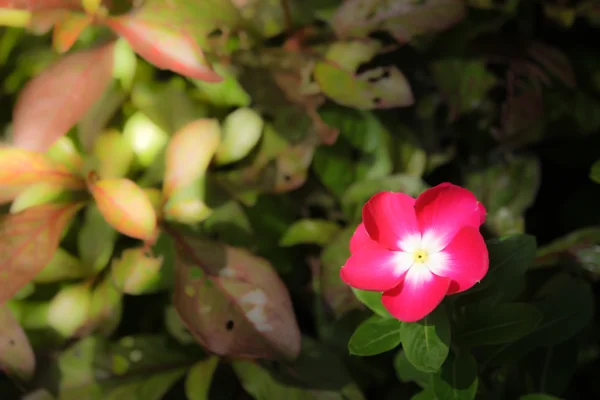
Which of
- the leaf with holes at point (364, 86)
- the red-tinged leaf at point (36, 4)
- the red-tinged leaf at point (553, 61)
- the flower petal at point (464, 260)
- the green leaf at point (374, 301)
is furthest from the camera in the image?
the red-tinged leaf at point (553, 61)

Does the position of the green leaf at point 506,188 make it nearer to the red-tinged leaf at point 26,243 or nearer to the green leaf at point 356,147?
the green leaf at point 356,147

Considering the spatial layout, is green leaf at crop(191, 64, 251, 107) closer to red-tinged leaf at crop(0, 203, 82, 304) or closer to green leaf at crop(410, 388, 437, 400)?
red-tinged leaf at crop(0, 203, 82, 304)

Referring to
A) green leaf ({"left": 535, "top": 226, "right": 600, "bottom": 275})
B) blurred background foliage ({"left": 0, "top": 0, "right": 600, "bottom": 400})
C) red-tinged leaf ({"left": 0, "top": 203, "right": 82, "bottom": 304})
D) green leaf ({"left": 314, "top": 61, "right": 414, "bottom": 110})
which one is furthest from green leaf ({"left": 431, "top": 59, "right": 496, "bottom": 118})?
red-tinged leaf ({"left": 0, "top": 203, "right": 82, "bottom": 304})

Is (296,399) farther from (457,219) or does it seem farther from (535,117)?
(535,117)

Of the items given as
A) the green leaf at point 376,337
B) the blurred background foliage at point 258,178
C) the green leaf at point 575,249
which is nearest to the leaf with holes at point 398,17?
the blurred background foliage at point 258,178

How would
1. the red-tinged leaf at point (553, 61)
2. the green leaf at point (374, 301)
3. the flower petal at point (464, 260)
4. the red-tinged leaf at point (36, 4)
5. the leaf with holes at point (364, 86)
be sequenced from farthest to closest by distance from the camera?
the red-tinged leaf at point (553, 61) < the leaf with holes at point (364, 86) < the red-tinged leaf at point (36, 4) < the green leaf at point (374, 301) < the flower petal at point (464, 260)

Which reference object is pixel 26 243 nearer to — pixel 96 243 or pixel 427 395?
pixel 96 243

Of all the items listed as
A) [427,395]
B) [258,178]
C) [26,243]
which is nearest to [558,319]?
[427,395]
